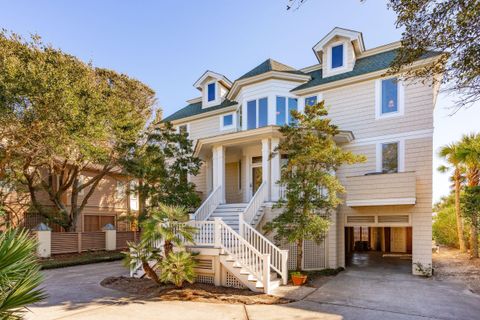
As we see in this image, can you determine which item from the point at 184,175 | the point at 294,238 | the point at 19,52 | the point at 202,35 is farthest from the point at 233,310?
the point at 19,52

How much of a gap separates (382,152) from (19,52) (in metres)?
15.8

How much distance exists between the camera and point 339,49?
14.4 m

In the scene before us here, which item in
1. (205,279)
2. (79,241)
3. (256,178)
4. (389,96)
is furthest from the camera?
(79,241)

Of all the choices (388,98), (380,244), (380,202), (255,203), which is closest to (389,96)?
(388,98)

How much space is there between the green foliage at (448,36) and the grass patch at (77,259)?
13834 millimetres

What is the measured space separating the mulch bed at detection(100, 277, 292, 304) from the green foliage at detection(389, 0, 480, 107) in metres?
6.10

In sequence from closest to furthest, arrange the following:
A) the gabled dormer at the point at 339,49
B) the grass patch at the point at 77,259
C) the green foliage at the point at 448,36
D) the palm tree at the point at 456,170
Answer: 1. the green foliage at the point at 448,36
2. the grass patch at the point at 77,259
3. the gabled dormer at the point at 339,49
4. the palm tree at the point at 456,170

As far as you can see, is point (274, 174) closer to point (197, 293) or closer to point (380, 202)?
point (380, 202)

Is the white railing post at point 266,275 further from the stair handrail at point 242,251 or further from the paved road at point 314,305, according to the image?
the paved road at point 314,305

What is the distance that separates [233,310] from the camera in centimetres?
698

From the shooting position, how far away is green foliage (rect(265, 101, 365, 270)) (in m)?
9.63

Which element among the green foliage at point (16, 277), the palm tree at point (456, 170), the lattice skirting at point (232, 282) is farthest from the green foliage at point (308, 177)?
the palm tree at point (456, 170)

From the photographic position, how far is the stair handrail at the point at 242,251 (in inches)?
336

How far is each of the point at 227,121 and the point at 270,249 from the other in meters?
9.21
